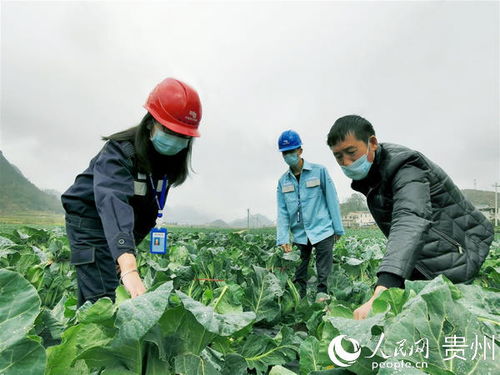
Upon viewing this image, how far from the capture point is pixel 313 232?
4.32 metres

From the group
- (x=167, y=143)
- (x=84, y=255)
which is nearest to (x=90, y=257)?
(x=84, y=255)

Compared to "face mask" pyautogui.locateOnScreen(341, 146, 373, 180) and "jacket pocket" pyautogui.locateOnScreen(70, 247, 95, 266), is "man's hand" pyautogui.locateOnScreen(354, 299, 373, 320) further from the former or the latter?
"jacket pocket" pyautogui.locateOnScreen(70, 247, 95, 266)

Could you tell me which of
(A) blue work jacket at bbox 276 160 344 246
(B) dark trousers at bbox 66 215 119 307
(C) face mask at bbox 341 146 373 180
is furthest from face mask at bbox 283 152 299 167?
(B) dark trousers at bbox 66 215 119 307

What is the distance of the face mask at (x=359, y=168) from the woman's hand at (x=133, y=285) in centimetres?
138

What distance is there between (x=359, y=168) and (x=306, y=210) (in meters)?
2.15

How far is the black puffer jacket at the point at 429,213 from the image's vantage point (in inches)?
73.1

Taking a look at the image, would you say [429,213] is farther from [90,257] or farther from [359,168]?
[90,257]

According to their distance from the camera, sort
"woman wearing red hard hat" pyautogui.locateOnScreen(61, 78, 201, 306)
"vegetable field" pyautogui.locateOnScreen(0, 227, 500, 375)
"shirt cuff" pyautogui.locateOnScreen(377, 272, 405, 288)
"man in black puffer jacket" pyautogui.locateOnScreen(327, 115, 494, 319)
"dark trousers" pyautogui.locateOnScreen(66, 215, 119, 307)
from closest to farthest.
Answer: "vegetable field" pyautogui.locateOnScreen(0, 227, 500, 375) < "shirt cuff" pyautogui.locateOnScreen(377, 272, 405, 288) < "man in black puffer jacket" pyautogui.locateOnScreen(327, 115, 494, 319) < "woman wearing red hard hat" pyautogui.locateOnScreen(61, 78, 201, 306) < "dark trousers" pyautogui.locateOnScreen(66, 215, 119, 307)

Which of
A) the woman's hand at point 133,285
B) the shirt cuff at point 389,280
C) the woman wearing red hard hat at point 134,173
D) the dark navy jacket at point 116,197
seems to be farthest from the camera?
the woman wearing red hard hat at point 134,173

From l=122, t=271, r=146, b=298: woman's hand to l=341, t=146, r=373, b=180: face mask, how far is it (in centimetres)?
138

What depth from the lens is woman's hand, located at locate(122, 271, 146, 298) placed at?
148 centimetres

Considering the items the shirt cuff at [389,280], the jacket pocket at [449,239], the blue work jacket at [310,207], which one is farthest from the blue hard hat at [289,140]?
the shirt cuff at [389,280]

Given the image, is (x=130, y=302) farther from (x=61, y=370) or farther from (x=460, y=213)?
(x=460, y=213)

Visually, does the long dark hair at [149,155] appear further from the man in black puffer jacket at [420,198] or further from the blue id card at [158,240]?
the man in black puffer jacket at [420,198]
